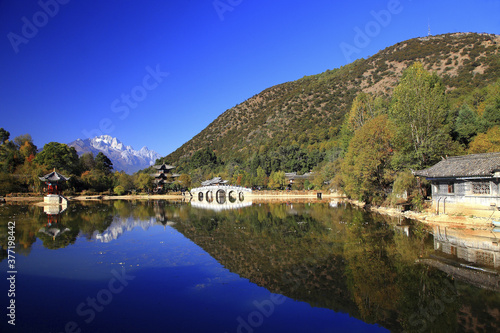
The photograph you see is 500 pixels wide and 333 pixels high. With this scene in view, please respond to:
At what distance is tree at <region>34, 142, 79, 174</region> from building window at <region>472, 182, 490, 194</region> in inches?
2646

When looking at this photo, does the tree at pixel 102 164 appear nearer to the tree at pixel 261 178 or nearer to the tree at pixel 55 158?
the tree at pixel 55 158

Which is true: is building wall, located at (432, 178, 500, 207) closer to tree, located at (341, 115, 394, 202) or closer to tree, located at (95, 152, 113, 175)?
tree, located at (341, 115, 394, 202)

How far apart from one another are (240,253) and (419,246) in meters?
9.86

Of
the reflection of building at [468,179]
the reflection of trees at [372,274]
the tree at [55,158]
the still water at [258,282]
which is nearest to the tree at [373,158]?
the reflection of building at [468,179]

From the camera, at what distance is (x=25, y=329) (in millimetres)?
9078

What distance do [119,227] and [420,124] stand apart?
95.0ft

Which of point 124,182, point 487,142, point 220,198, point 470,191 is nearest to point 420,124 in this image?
point 487,142

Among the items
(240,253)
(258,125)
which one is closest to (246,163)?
(258,125)

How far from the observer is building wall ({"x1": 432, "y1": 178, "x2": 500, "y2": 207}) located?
21.8m

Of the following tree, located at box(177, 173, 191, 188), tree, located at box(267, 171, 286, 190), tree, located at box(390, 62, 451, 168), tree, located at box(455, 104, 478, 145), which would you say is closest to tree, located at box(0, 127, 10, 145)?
tree, located at box(177, 173, 191, 188)

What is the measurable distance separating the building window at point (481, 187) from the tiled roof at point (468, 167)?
2.98 ft

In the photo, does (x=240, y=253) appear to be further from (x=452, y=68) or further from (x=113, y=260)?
(x=452, y=68)

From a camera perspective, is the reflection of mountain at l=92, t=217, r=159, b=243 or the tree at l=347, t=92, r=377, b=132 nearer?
the reflection of mountain at l=92, t=217, r=159, b=243
